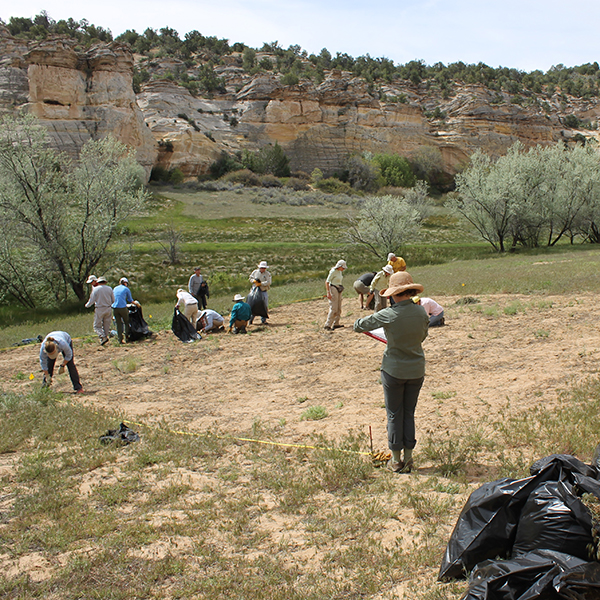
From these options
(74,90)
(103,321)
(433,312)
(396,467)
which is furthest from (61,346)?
(74,90)

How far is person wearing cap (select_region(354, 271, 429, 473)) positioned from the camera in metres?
5.09

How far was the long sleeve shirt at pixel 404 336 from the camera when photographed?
509cm

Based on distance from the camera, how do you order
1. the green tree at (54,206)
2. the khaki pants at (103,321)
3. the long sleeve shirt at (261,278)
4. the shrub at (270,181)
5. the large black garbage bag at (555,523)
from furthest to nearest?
the shrub at (270,181), the green tree at (54,206), the long sleeve shirt at (261,278), the khaki pants at (103,321), the large black garbage bag at (555,523)

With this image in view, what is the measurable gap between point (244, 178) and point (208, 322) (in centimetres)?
6955

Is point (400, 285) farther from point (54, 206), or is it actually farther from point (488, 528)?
point (54, 206)

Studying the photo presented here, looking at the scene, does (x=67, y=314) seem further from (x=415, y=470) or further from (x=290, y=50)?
(x=290, y=50)

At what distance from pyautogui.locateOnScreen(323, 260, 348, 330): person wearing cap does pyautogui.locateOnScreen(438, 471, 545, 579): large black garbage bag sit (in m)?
9.33

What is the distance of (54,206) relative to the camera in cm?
2406

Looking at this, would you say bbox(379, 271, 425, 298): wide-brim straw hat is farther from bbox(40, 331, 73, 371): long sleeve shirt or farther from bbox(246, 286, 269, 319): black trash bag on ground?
bbox(246, 286, 269, 319): black trash bag on ground

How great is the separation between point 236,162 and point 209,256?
5441cm

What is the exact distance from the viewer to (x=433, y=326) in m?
12.3

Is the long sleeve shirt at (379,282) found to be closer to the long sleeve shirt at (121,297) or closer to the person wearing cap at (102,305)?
the long sleeve shirt at (121,297)

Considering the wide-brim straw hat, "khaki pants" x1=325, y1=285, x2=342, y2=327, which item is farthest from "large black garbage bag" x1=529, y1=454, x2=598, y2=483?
"khaki pants" x1=325, y1=285, x2=342, y2=327

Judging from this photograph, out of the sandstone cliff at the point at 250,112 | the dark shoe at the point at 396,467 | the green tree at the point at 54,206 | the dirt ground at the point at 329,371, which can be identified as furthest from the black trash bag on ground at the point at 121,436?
the sandstone cliff at the point at 250,112
